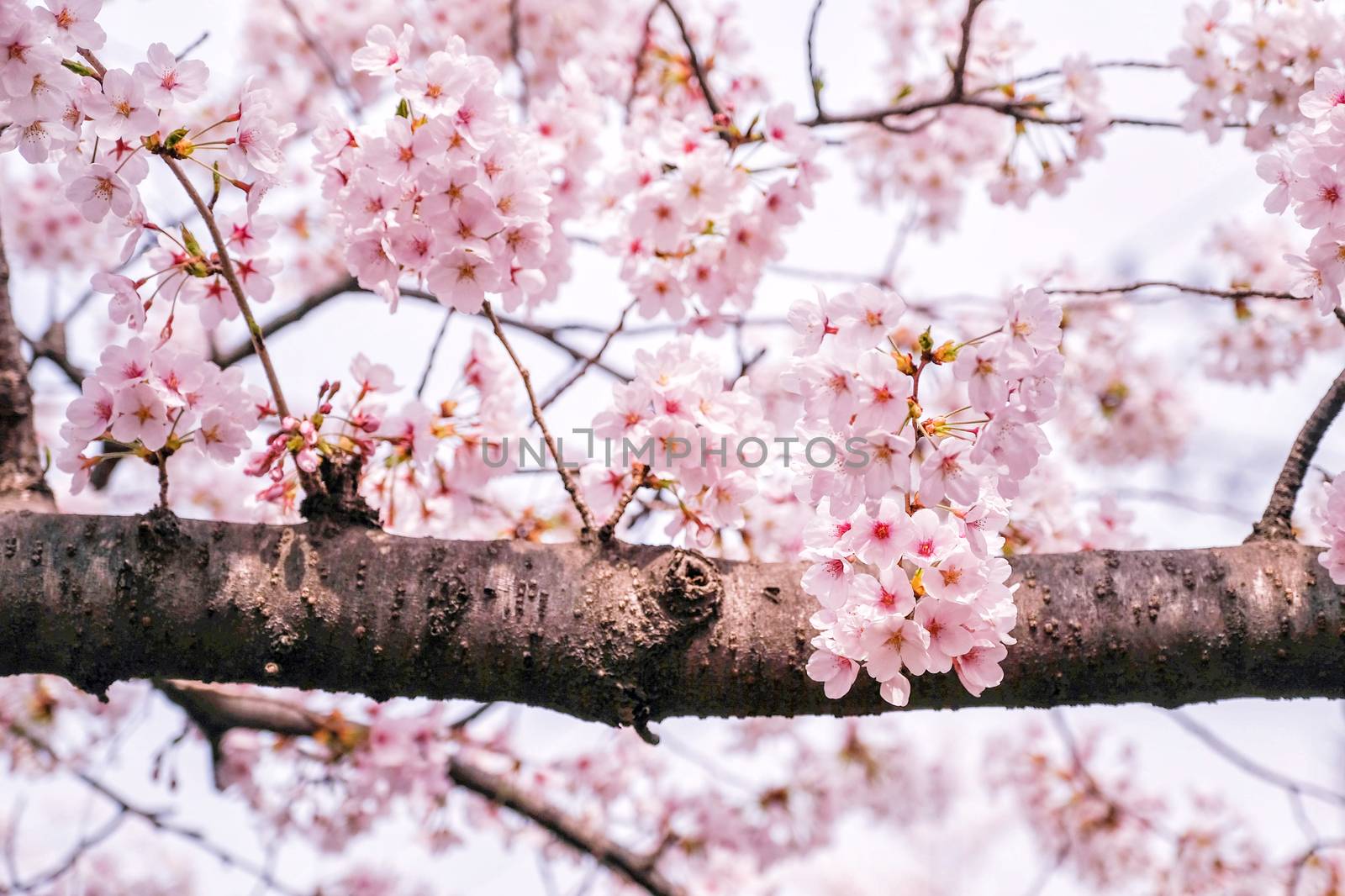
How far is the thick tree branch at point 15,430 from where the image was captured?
1.76m

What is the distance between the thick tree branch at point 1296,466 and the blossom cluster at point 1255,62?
880 millimetres

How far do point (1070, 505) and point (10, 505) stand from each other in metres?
2.21

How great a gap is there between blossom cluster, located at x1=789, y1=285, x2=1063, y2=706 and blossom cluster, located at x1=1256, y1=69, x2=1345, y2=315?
1.88 ft

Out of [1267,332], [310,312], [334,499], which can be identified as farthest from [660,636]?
[1267,332]

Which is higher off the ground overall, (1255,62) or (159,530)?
(1255,62)

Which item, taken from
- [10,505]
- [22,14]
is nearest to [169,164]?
[22,14]

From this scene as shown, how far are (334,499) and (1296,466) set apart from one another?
1661 millimetres

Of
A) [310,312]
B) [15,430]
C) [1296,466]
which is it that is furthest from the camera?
[310,312]

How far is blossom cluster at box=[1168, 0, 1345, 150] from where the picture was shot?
208 centimetres

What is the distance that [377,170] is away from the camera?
151cm

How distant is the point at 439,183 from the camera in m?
1.49

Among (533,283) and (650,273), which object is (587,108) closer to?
(650,273)

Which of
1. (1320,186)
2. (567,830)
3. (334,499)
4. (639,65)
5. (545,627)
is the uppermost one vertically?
(639,65)

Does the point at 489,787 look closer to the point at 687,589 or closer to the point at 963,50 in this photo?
the point at 687,589
